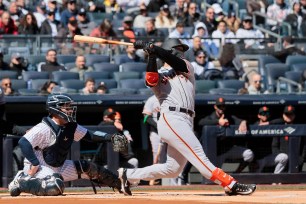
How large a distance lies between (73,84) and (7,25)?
2.12m

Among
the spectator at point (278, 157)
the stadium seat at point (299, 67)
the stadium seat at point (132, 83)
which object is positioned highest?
the stadium seat at point (299, 67)

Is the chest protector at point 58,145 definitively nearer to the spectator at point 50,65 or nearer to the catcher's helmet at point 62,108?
the catcher's helmet at point 62,108

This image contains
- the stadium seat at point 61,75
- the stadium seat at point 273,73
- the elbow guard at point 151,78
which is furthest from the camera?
the stadium seat at point 273,73

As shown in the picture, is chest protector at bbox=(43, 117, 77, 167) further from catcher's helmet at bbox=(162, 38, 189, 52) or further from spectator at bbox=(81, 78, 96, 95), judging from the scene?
spectator at bbox=(81, 78, 96, 95)

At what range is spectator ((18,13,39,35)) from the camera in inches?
659

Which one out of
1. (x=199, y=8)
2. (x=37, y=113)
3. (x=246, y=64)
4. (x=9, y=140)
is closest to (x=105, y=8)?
(x=199, y=8)

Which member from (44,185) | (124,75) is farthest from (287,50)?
(44,185)

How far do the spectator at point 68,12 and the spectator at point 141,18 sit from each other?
44.5 inches

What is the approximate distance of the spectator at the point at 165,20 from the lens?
1838cm

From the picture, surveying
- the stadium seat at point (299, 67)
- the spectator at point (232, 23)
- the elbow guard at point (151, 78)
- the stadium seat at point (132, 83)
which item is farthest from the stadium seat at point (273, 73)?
the elbow guard at point (151, 78)

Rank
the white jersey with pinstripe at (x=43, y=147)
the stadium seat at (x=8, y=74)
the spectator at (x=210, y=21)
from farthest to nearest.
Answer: the spectator at (x=210, y=21) → the stadium seat at (x=8, y=74) → the white jersey with pinstripe at (x=43, y=147)

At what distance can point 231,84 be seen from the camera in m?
16.1

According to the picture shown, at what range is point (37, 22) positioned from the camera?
56.7 ft

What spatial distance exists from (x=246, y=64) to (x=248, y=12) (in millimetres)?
2636
